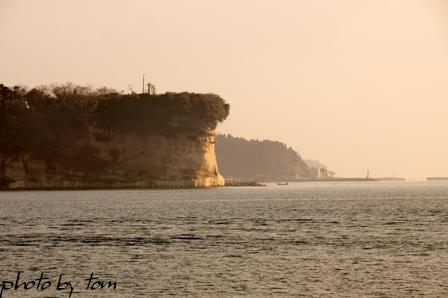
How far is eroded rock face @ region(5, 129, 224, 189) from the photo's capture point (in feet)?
560

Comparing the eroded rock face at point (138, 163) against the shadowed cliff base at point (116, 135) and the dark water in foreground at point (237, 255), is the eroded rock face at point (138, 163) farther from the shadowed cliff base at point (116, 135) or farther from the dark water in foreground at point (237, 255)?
the dark water in foreground at point (237, 255)

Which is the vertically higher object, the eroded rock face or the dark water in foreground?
the eroded rock face

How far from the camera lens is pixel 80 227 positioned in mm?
67000

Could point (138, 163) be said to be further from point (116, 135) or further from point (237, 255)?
point (237, 255)

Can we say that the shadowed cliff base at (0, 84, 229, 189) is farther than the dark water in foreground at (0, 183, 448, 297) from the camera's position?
Yes

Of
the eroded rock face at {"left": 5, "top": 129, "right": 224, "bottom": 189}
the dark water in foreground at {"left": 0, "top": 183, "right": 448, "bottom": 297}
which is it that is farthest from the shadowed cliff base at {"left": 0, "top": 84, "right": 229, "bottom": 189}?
the dark water in foreground at {"left": 0, "top": 183, "right": 448, "bottom": 297}

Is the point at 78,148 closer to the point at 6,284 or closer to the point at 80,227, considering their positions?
the point at 80,227

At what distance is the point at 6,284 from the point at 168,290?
23.8ft

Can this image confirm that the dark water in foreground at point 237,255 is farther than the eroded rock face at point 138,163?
No

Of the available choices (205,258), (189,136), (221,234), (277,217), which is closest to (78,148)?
(189,136)

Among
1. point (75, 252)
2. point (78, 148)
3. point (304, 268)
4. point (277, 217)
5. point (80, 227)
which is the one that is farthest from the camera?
point (78, 148)

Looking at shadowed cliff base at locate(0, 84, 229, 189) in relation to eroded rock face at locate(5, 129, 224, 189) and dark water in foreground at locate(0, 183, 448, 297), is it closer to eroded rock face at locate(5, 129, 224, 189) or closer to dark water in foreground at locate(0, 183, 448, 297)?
eroded rock face at locate(5, 129, 224, 189)

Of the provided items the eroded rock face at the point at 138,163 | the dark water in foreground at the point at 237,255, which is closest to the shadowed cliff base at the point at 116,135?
the eroded rock face at the point at 138,163

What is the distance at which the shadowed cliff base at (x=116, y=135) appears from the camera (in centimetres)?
16962
